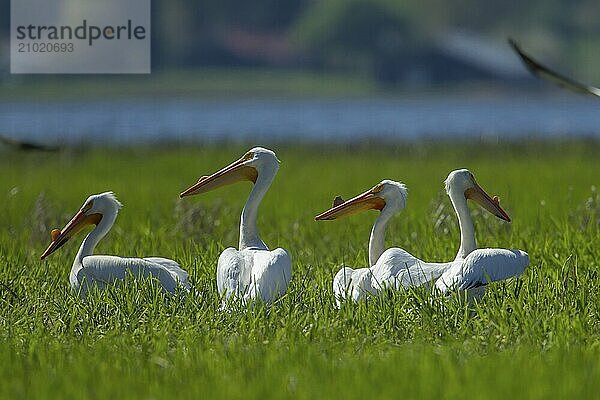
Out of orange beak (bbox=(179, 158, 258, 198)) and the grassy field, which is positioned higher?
orange beak (bbox=(179, 158, 258, 198))

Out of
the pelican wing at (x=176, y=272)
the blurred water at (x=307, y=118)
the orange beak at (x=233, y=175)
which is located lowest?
the blurred water at (x=307, y=118)

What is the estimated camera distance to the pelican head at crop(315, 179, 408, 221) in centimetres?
747

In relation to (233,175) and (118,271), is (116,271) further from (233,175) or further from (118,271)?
(233,175)

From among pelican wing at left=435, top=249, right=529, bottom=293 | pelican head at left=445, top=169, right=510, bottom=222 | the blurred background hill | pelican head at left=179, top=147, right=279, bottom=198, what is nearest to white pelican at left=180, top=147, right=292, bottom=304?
pelican head at left=179, top=147, right=279, bottom=198

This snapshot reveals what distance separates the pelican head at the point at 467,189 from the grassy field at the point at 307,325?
0.45 meters

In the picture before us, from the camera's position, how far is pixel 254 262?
689 centimetres

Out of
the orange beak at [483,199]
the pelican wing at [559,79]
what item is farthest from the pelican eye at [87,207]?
the pelican wing at [559,79]

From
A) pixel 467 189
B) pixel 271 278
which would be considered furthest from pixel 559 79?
pixel 467 189

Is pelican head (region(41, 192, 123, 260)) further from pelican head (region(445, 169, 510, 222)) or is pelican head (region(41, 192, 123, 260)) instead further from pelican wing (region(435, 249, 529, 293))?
pelican wing (region(435, 249, 529, 293))

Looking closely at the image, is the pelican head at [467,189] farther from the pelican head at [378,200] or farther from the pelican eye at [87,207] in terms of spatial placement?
the pelican eye at [87,207]

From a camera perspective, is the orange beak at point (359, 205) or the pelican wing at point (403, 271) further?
the orange beak at point (359, 205)

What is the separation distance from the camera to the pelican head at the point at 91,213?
308 inches

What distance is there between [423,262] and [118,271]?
5.30 feet

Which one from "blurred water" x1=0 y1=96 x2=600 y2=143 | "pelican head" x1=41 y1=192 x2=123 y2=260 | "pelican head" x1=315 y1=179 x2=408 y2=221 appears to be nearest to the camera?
"pelican head" x1=315 y1=179 x2=408 y2=221
